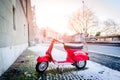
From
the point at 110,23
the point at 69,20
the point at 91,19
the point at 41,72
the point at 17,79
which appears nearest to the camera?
the point at 17,79

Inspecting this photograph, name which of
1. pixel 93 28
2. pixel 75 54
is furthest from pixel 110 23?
pixel 75 54

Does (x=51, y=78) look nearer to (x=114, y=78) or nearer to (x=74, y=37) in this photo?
(x=114, y=78)

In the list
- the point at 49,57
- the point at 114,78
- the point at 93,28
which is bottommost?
the point at 114,78

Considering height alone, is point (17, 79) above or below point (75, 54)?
below

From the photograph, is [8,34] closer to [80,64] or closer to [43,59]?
[43,59]

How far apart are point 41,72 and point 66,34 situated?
5925 centimetres

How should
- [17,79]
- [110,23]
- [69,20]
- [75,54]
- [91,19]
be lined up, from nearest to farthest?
[17,79], [75,54], [91,19], [69,20], [110,23]

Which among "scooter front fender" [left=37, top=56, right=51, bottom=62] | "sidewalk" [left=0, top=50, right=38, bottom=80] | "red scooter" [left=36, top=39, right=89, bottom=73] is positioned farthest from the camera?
"red scooter" [left=36, top=39, right=89, bottom=73]

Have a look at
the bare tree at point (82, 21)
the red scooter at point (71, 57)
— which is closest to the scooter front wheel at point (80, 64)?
the red scooter at point (71, 57)

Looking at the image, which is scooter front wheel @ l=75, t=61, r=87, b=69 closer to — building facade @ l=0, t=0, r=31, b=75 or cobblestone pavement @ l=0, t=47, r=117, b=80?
cobblestone pavement @ l=0, t=47, r=117, b=80

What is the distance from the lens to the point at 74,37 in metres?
59.5

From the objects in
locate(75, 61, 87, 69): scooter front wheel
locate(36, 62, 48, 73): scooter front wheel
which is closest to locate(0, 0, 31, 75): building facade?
locate(36, 62, 48, 73): scooter front wheel

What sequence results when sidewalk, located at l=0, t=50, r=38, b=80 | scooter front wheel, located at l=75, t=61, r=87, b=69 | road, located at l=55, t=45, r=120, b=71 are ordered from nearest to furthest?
sidewalk, located at l=0, t=50, r=38, b=80, scooter front wheel, located at l=75, t=61, r=87, b=69, road, located at l=55, t=45, r=120, b=71

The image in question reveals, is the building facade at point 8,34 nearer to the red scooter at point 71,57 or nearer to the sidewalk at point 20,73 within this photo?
the sidewalk at point 20,73
